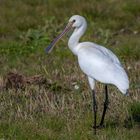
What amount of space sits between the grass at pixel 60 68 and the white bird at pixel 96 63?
1.12 ft

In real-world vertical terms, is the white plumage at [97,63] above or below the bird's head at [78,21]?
below

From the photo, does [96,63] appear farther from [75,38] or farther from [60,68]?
[60,68]

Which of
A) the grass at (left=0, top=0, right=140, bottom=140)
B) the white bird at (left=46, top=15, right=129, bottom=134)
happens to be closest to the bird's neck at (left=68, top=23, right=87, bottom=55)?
the white bird at (left=46, top=15, right=129, bottom=134)

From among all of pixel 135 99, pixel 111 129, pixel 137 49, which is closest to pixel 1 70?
pixel 137 49

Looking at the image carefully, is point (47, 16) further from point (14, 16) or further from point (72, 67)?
point (72, 67)

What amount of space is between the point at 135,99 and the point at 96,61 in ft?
3.73

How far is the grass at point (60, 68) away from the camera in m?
8.14

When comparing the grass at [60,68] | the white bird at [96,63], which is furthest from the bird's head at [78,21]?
the grass at [60,68]

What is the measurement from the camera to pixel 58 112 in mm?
8680

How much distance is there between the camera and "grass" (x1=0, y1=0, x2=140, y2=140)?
814 cm

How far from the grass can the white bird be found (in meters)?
0.34

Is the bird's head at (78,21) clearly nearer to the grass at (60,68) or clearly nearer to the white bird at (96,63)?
the white bird at (96,63)

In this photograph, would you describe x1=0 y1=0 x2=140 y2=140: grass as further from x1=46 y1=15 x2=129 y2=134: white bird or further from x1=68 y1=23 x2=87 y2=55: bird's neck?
x1=68 y1=23 x2=87 y2=55: bird's neck

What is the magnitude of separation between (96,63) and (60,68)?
10.9 feet
